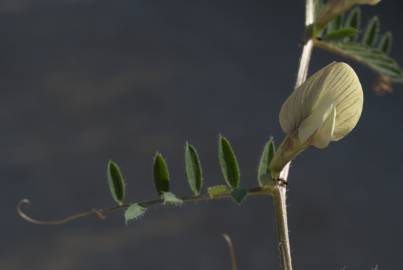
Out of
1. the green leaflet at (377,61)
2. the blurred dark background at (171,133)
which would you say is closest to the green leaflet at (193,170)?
the green leaflet at (377,61)

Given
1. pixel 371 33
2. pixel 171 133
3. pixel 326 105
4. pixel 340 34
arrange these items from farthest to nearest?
pixel 171 133 < pixel 371 33 < pixel 340 34 < pixel 326 105

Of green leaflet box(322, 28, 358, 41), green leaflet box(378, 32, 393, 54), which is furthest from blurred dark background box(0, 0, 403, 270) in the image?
green leaflet box(322, 28, 358, 41)

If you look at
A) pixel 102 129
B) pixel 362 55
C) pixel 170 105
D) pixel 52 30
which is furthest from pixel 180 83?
pixel 362 55

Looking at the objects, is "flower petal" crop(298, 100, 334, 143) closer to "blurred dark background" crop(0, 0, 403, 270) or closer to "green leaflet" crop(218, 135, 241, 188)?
"green leaflet" crop(218, 135, 241, 188)

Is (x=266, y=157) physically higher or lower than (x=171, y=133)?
higher

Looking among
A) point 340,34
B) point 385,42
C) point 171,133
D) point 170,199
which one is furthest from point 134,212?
point 171,133

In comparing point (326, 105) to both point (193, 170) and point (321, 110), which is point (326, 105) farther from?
point (193, 170)
